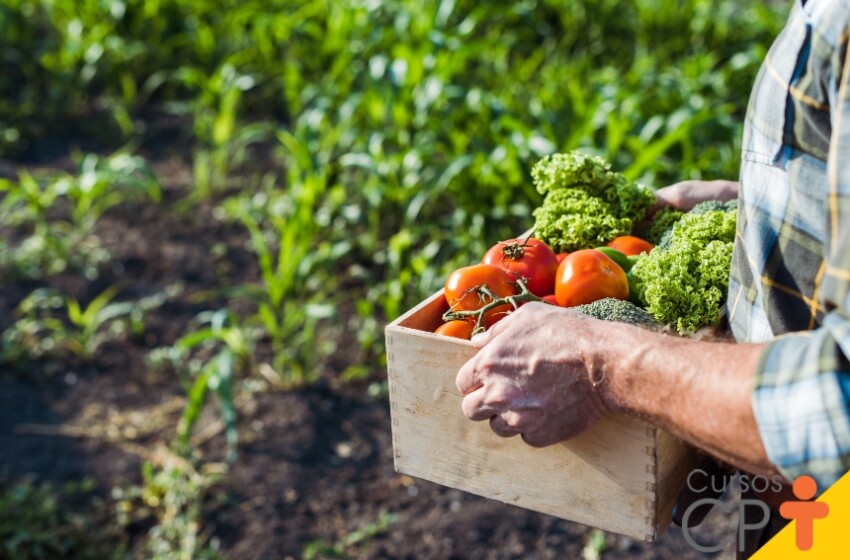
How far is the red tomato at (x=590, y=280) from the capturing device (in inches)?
75.9

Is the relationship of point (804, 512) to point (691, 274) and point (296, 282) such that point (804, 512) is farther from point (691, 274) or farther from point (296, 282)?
point (296, 282)

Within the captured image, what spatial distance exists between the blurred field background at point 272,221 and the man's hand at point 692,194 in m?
1.26

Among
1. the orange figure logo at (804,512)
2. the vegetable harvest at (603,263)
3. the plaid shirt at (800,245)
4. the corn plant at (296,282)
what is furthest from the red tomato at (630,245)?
the corn plant at (296,282)

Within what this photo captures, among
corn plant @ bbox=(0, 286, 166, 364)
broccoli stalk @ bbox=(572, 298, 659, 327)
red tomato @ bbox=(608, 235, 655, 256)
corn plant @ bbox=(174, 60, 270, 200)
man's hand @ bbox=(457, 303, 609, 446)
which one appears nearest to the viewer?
man's hand @ bbox=(457, 303, 609, 446)

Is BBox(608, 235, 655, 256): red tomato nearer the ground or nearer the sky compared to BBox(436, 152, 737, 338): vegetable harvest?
nearer the ground

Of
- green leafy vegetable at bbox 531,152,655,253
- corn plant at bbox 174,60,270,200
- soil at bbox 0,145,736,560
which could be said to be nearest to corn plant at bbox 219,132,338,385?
soil at bbox 0,145,736,560

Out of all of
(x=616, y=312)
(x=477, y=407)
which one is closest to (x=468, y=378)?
(x=477, y=407)

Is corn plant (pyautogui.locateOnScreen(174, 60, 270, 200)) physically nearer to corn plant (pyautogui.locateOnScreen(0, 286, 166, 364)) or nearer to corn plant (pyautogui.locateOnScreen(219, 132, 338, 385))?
corn plant (pyautogui.locateOnScreen(219, 132, 338, 385))

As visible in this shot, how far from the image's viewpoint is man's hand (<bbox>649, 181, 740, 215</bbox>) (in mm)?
2268

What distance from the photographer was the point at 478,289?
1944 millimetres

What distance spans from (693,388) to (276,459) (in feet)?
7.48

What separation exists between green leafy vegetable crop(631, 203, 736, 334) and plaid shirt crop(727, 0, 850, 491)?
0.06 metres

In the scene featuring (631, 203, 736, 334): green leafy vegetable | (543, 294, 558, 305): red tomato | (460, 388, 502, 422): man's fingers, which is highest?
(631, 203, 736, 334): green leafy vegetable

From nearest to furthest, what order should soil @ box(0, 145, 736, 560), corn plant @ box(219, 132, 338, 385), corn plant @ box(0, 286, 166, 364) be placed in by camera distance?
soil @ box(0, 145, 736, 560), corn plant @ box(219, 132, 338, 385), corn plant @ box(0, 286, 166, 364)
